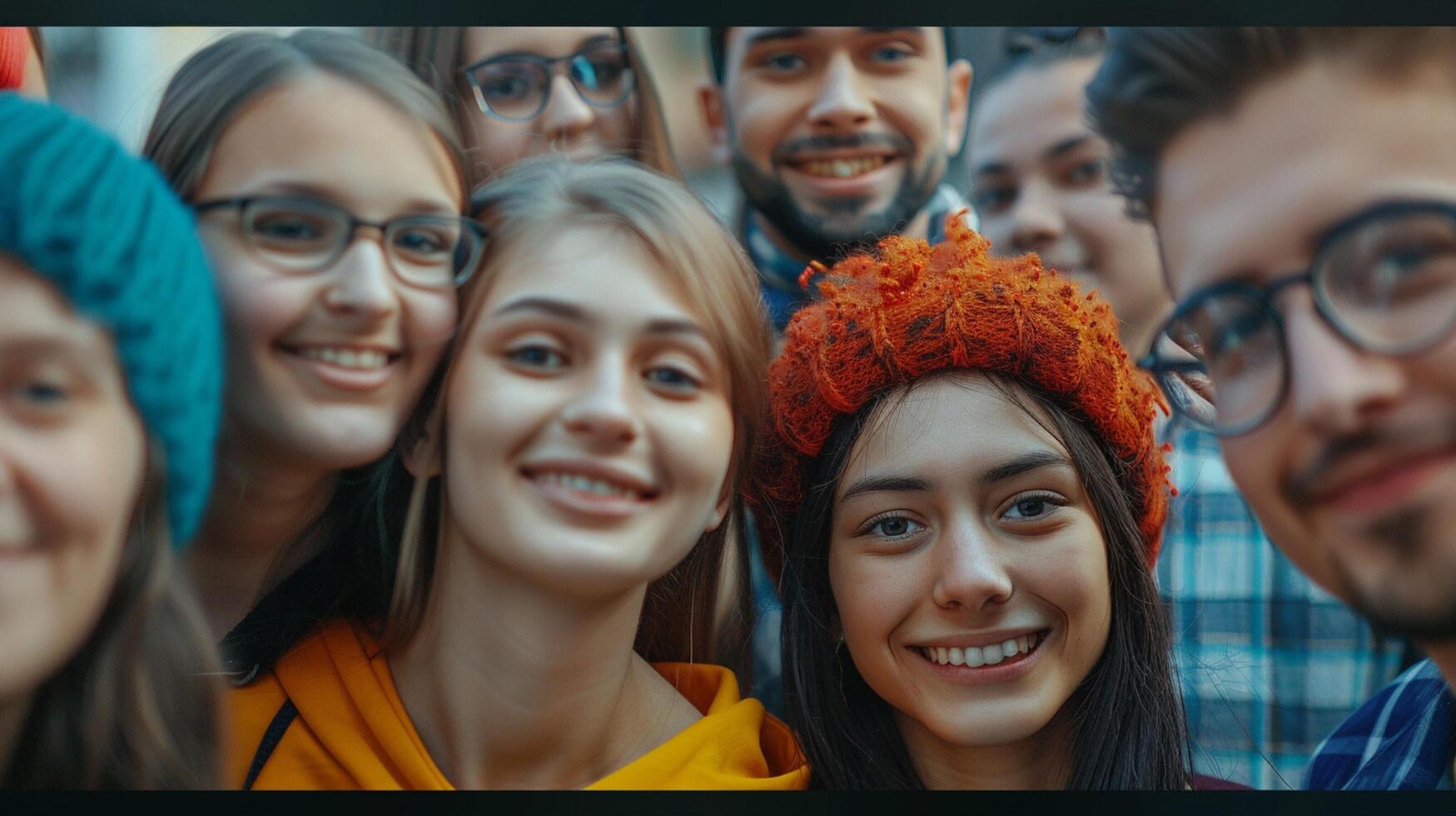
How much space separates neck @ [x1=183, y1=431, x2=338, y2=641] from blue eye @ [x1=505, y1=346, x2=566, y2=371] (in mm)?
404

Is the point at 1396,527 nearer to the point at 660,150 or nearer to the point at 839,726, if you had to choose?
the point at 839,726

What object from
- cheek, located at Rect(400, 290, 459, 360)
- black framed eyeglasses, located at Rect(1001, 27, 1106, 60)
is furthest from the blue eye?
black framed eyeglasses, located at Rect(1001, 27, 1106, 60)

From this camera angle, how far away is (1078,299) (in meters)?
2.32

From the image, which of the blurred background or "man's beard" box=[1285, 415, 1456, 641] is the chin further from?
"man's beard" box=[1285, 415, 1456, 641]

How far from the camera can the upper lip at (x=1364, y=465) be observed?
223cm

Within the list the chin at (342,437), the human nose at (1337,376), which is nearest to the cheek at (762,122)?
the chin at (342,437)

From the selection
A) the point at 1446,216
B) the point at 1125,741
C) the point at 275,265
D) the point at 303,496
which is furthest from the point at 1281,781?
the point at 275,265

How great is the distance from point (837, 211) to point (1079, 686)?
3.09 feet

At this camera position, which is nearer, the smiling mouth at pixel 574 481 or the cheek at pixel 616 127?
the smiling mouth at pixel 574 481

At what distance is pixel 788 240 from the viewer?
2.48 metres

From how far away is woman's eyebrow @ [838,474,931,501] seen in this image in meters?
2.24

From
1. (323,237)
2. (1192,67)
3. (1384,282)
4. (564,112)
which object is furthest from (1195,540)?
(323,237)

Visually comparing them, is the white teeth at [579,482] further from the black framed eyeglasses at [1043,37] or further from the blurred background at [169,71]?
the black framed eyeglasses at [1043,37]

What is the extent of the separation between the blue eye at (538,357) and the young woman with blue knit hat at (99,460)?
0.50 m
